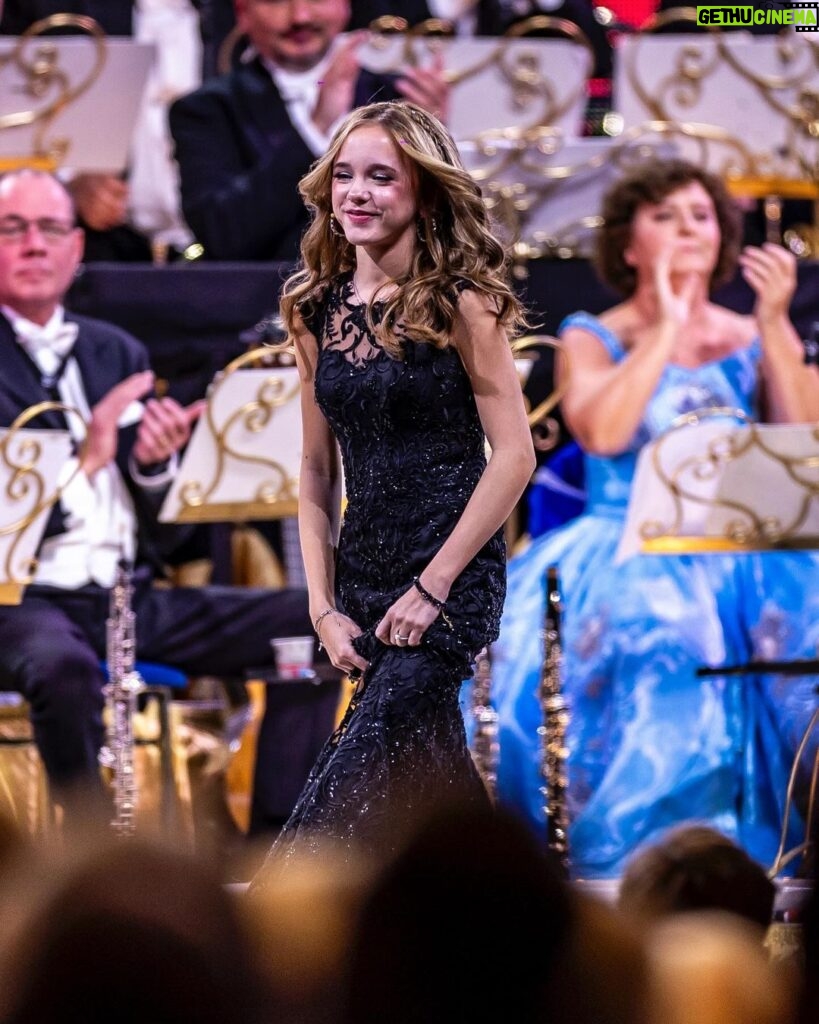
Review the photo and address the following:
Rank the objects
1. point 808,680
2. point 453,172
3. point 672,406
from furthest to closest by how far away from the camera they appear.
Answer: point 672,406 < point 808,680 < point 453,172

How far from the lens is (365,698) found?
2641mm

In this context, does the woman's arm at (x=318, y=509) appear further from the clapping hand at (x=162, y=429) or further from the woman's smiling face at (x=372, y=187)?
the clapping hand at (x=162, y=429)

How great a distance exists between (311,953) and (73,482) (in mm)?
3571

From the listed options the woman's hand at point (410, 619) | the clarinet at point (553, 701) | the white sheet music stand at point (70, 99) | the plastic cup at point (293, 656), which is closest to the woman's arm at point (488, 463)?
the woman's hand at point (410, 619)

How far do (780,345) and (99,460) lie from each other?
1752 mm

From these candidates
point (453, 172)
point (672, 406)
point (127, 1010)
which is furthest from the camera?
point (672, 406)

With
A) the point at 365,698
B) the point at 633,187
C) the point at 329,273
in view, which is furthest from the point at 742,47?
the point at 365,698

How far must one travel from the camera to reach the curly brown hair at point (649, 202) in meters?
4.99

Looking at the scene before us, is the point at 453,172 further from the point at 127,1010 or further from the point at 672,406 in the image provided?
the point at 672,406

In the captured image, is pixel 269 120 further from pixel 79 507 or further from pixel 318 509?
pixel 318 509

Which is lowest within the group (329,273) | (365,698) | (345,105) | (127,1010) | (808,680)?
(808,680)

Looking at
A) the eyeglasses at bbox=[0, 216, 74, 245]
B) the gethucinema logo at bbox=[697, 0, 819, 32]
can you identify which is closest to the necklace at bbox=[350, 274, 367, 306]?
the eyeglasses at bbox=[0, 216, 74, 245]

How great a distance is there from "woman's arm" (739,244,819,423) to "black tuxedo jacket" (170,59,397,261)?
112 centimetres

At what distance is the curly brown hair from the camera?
499 cm
